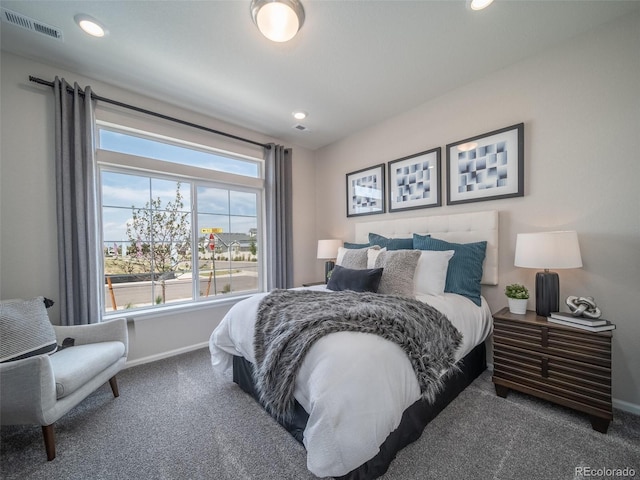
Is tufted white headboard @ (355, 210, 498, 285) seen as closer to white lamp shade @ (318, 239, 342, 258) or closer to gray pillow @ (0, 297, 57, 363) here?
white lamp shade @ (318, 239, 342, 258)

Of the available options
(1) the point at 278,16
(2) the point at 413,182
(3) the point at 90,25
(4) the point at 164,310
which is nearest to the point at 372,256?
(2) the point at 413,182

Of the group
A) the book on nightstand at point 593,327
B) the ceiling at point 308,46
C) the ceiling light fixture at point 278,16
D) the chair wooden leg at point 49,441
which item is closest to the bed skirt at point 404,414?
the book on nightstand at point 593,327

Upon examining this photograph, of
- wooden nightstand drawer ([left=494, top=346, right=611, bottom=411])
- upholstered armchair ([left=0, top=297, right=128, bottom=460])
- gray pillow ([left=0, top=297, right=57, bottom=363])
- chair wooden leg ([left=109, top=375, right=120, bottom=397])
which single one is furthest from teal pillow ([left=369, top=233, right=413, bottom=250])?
gray pillow ([left=0, top=297, right=57, bottom=363])

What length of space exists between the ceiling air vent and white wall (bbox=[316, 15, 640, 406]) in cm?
344

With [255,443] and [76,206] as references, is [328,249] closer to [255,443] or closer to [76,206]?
[255,443]

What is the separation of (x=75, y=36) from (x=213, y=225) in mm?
1957

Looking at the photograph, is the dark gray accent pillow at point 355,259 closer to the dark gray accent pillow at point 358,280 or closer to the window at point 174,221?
the dark gray accent pillow at point 358,280

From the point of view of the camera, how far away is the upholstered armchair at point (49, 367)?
1.30 metres

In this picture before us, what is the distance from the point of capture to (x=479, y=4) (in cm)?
163

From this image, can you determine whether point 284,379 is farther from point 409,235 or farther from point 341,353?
point 409,235

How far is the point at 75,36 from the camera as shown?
189 centimetres

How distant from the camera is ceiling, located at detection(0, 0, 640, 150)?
66.2 inches

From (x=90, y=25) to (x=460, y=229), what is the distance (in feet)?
11.3

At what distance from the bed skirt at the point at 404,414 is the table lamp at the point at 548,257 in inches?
26.5
